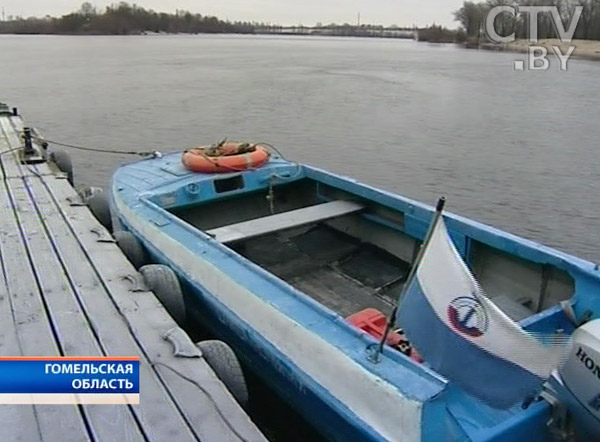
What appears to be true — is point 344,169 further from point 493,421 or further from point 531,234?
point 493,421

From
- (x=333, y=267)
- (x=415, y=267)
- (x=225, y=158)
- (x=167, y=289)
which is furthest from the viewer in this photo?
(x=225, y=158)

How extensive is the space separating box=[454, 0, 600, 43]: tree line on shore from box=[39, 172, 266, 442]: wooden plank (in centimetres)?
2948

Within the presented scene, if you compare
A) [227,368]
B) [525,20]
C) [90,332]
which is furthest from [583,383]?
[525,20]

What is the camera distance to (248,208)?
5312 millimetres

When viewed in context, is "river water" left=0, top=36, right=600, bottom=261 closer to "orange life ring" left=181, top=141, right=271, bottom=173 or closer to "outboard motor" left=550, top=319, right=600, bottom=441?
"orange life ring" left=181, top=141, right=271, bottom=173

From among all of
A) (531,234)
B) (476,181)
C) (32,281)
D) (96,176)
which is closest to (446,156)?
(476,181)

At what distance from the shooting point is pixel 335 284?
14.3 ft

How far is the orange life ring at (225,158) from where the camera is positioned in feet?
16.4

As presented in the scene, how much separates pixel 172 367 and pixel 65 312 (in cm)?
74

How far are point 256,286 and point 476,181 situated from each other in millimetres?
6961

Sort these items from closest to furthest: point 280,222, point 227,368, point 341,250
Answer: point 227,368, point 280,222, point 341,250

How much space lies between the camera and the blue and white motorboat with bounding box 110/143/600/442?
2256mm

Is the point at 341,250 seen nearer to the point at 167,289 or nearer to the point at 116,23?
the point at 167,289

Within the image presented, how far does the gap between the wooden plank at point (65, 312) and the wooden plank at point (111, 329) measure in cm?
3
